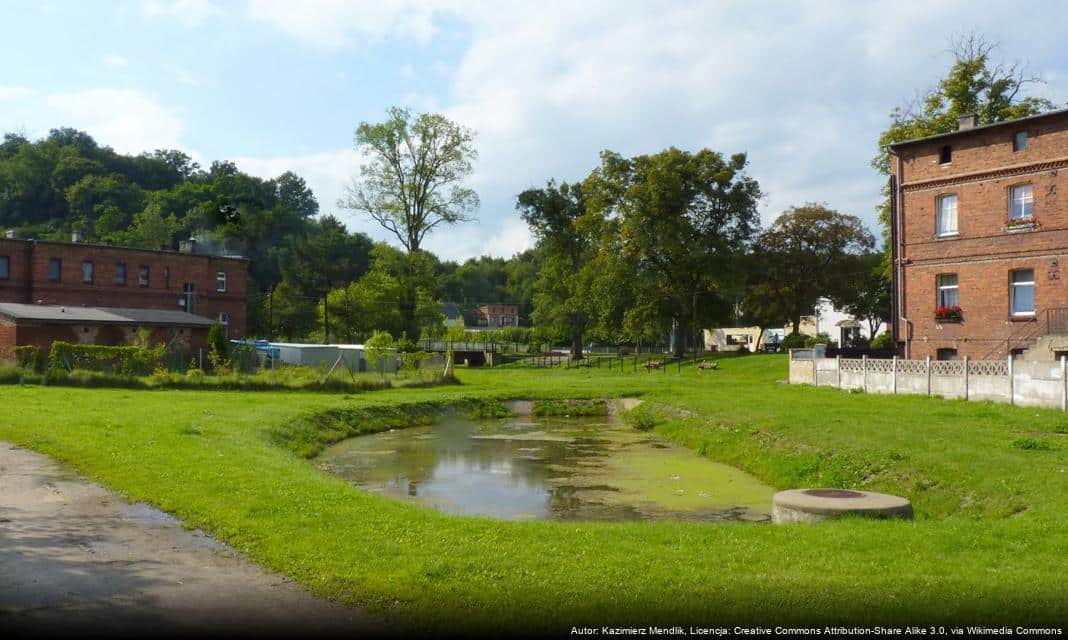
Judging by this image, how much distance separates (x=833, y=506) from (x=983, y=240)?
27230 millimetres

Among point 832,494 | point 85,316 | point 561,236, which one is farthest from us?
point 561,236

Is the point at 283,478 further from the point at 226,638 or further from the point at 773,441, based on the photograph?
the point at 773,441

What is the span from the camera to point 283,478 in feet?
45.3

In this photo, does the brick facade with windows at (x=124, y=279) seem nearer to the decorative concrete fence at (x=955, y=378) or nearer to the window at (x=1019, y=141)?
the decorative concrete fence at (x=955, y=378)

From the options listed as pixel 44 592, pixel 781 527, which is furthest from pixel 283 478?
pixel 781 527

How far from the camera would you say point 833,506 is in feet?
36.8

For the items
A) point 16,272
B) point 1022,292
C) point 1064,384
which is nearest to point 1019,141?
point 1022,292

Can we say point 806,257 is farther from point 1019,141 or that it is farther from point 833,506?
→ point 833,506

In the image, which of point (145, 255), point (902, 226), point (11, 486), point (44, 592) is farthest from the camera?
point (145, 255)

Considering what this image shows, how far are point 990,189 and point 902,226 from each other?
4.00m

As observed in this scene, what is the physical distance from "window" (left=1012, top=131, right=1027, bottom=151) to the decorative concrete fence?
9972mm

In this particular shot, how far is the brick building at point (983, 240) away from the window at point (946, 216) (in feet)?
0.13

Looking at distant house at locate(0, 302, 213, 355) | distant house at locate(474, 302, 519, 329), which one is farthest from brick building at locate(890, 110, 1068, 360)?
distant house at locate(474, 302, 519, 329)

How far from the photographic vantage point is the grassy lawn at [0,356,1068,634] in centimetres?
712
